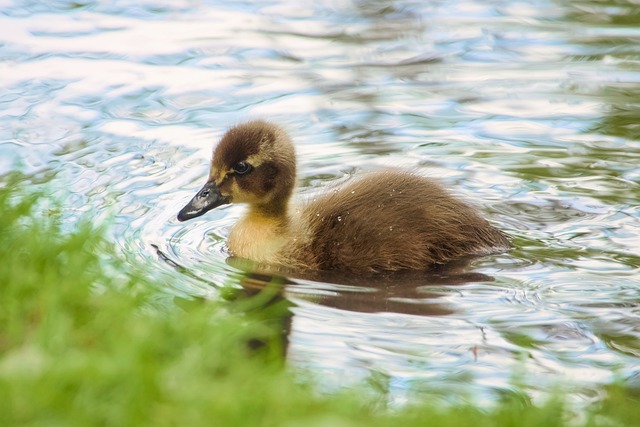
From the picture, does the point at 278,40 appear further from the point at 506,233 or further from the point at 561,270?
the point at 561,270

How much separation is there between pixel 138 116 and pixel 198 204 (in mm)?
2224

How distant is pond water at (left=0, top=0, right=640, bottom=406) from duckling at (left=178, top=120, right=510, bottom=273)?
221 millimetres

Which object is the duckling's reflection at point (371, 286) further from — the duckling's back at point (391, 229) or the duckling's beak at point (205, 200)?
the duckling's beak at point (205, 200)

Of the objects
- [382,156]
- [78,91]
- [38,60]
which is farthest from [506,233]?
[38,60]

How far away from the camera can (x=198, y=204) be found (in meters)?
7.17

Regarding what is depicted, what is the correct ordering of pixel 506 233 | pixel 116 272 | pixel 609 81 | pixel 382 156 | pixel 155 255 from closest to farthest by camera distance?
pixel 116 272
pixel 155 255
pixel 506 233
pixel 382 156
pixel 609 81

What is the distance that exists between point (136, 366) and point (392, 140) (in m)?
5.18

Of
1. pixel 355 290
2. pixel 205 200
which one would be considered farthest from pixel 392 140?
pixel 355 290

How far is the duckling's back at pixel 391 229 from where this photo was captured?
6.87 meters

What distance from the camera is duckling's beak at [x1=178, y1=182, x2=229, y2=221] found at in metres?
7.14

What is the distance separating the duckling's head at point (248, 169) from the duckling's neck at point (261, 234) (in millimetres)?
90

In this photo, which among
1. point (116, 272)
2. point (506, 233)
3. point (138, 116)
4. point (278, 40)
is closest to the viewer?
point (116, 272)

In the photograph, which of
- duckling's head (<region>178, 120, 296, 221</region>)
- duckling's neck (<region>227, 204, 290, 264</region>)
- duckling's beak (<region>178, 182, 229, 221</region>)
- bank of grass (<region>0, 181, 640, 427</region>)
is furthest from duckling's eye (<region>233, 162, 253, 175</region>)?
bank of grass (<region>0, 181, 640, 427</region>)

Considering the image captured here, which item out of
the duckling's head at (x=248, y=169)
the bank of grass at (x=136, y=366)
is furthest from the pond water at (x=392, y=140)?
the bank of grass at (x=136, y=366)
